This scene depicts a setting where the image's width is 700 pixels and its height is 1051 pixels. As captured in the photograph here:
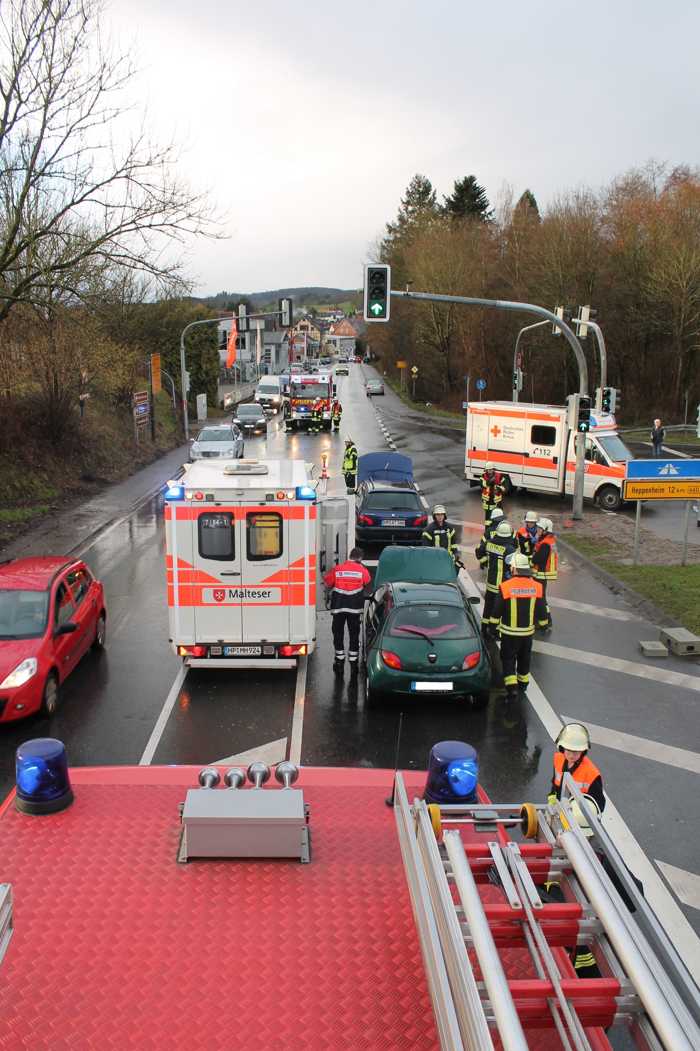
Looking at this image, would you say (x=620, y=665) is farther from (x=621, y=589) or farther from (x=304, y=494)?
(x=304, y=494)

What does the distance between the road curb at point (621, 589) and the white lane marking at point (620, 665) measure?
1.88 m

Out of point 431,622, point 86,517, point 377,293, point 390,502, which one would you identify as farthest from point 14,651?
point 86,517

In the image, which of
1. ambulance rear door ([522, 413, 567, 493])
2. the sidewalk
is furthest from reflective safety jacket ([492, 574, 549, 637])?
ambulance rear door ([522, 413, 567, 493])

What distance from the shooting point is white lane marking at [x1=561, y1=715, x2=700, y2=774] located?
8961mm

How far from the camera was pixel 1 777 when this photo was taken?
8.31m

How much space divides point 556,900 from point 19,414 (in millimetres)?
27100

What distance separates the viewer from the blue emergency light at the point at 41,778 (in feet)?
12.9

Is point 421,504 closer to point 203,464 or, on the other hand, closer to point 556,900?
point 203,464

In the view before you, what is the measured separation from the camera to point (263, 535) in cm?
1038

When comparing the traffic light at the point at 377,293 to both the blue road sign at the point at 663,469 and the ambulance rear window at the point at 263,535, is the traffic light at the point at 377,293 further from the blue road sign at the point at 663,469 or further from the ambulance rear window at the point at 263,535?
the ambulance rear window at the point at 263,535

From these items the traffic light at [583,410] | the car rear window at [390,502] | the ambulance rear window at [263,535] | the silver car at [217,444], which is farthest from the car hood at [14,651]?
the silver car at [217,444]

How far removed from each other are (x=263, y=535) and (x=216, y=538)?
567 mm

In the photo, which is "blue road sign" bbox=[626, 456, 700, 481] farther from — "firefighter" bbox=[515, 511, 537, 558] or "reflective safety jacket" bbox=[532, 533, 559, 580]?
"reflective safety jacket" bbox=[532, 533, 559, 580]

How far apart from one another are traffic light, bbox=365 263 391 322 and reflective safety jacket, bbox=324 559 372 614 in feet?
31.9
